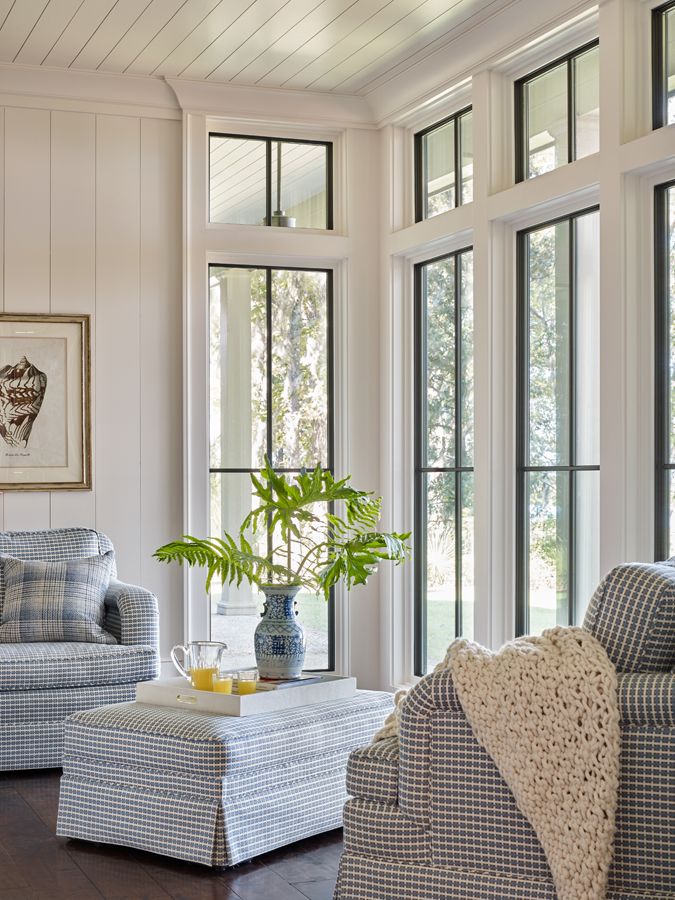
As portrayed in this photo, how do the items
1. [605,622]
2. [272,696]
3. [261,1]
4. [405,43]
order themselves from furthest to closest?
[405,43], [261,1], [272,696], [605,622]

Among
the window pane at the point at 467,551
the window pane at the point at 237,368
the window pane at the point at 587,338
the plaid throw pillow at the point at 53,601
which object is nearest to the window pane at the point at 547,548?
the window pane at the point at 587,338

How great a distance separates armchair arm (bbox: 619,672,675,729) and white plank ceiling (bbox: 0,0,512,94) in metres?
3.27

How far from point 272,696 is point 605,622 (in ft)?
4.36

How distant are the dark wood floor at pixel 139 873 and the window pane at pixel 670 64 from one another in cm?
267

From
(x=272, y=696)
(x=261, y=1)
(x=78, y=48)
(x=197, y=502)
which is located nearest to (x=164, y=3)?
(x=261, y=1)

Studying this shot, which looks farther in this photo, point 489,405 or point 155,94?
point 155,94

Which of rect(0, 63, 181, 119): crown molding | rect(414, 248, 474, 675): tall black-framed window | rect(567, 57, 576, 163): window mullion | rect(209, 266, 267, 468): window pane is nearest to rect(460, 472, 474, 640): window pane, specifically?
rect(414, 248, 474, 675): tall black-framed window

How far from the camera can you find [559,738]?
2.33 m

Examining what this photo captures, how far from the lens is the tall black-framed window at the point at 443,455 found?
17.4 feet

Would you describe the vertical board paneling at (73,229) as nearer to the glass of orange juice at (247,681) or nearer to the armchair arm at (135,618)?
the armchair arm at (135,618)

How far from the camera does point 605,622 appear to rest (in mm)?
2463

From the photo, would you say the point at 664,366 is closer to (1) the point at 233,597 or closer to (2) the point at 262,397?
(2) the point at 262,397

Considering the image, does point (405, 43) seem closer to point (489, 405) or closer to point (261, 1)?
point (261, 1)

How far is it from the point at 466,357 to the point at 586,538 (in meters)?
1.27
